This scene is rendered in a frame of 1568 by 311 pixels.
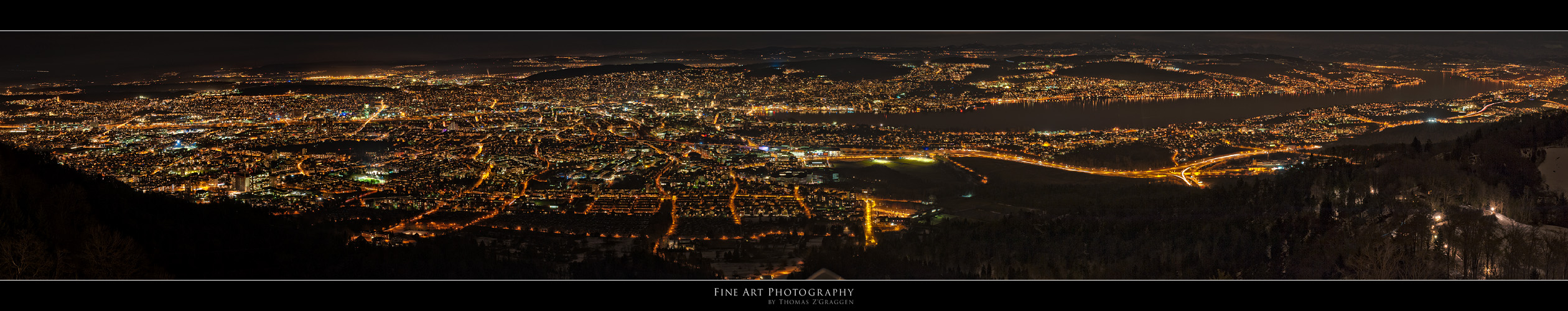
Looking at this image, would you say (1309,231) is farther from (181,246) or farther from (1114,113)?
(1114,113)

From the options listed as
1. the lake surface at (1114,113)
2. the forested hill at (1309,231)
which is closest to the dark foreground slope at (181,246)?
the forested hill at (1309,231)

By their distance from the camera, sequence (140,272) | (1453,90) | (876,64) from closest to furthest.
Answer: (140,272) < (1453,90) < (876,64)

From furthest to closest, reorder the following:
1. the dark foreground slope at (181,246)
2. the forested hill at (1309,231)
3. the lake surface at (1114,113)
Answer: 1. the lake surface at (1114,113)
2. the forested hill at (1309,231)
3. the dark foreground slope at (181,246)

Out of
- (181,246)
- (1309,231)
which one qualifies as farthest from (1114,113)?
(181,246)

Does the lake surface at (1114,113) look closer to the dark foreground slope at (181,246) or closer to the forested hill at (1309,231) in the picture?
the forested hill at (1309,231)

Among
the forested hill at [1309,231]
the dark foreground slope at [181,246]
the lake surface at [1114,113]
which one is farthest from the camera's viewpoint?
the lake surface at [1114,113]

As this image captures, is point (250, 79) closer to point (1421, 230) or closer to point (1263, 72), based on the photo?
point (1421, 230)

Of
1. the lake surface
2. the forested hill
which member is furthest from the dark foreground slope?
the lake surface
